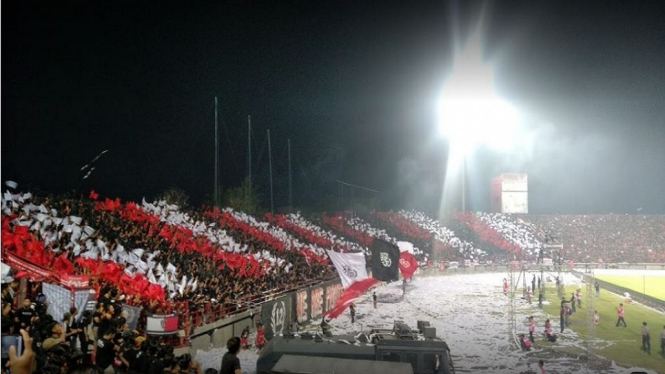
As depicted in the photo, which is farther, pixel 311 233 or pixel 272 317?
pixel 311 233

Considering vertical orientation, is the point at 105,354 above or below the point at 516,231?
below

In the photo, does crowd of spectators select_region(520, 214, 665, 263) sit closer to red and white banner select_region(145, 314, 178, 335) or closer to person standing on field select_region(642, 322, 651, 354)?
person standing on field select_region(642, 322, 651, 354)

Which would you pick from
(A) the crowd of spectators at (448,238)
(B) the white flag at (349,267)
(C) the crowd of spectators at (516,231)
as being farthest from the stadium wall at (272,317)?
(C) the crowd of spectators at (516,231)

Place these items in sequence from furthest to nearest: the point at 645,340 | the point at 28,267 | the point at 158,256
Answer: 1. the point at 645,340
2. the point at 158,256
3. the point at 28,267

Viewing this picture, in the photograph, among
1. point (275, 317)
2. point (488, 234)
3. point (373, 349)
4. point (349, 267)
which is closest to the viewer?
point (373, 349)

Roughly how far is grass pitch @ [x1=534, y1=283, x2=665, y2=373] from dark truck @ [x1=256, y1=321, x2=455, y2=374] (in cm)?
1151

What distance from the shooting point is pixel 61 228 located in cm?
1830

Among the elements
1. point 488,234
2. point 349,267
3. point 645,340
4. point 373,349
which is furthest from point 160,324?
point 488,234

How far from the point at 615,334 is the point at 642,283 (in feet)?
80.1

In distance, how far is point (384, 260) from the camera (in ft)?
74.6

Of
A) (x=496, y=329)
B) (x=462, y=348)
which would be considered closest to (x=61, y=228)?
(x=462, y=348)

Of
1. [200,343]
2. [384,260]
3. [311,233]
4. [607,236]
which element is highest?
[311,233]

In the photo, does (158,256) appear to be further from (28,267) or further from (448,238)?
(448,238)

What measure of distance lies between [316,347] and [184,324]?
530 cm
